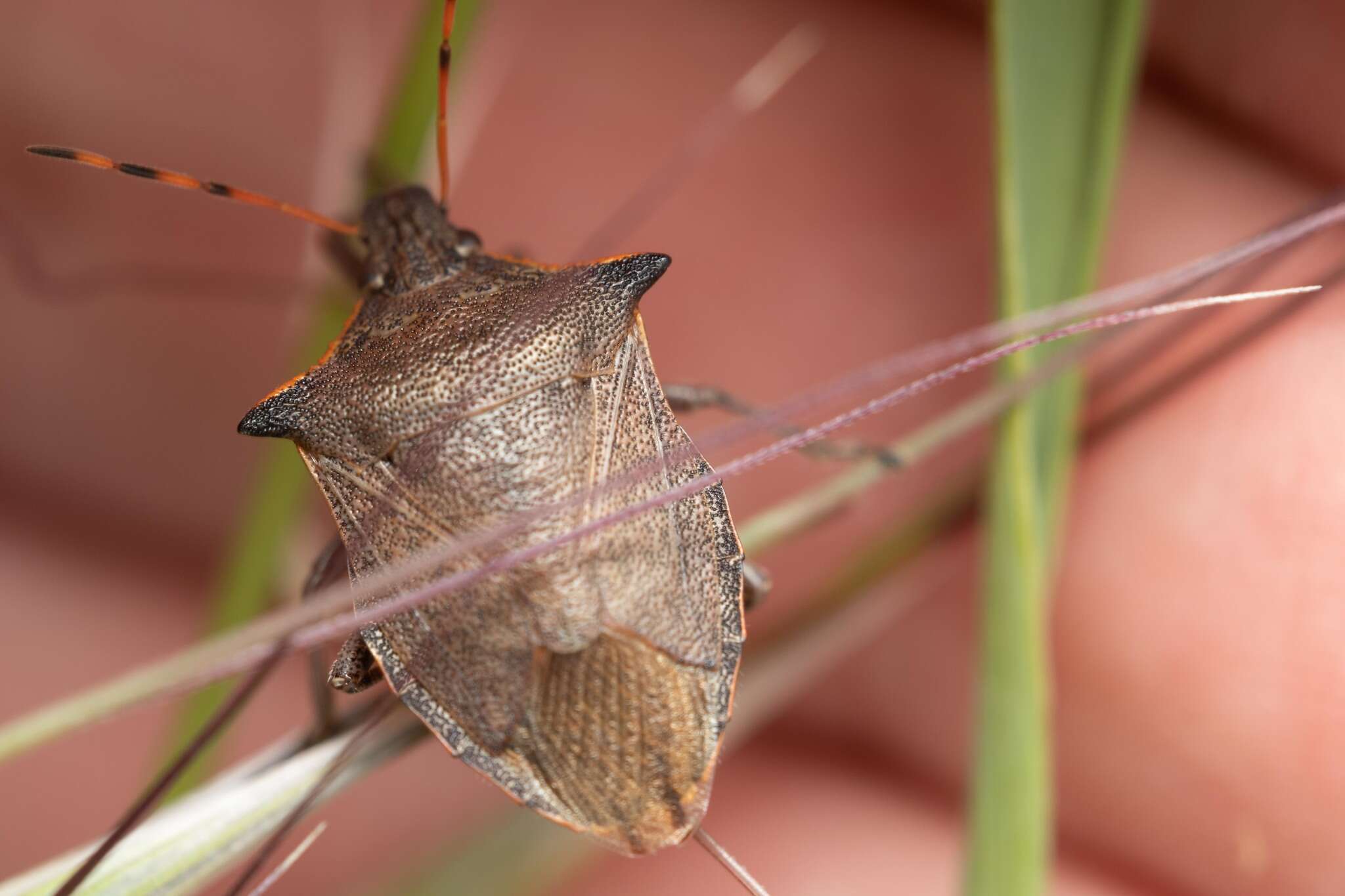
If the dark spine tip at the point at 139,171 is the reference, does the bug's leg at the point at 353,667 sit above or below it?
below

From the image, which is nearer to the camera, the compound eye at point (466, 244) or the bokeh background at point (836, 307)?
the compound eye at point (466, 244)

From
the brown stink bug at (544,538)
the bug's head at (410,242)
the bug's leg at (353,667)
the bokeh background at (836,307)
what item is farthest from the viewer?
the bokeh background at (836,307)

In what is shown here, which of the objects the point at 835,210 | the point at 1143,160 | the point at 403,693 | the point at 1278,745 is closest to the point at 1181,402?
the point at 1143,160

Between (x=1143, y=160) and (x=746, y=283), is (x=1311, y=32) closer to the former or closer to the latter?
(x=1143, y=160)

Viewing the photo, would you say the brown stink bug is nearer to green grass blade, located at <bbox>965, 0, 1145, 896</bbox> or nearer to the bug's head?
the bug's head

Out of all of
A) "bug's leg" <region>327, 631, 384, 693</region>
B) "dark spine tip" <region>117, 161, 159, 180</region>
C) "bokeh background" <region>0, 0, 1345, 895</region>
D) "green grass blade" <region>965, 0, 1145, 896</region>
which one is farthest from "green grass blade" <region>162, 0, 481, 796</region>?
"green grass blade" <region>965, 0, 1145, 896</region>

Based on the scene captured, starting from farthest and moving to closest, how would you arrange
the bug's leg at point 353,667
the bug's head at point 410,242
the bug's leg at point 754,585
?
1. the bug's head at point 410,242
2. the bug's leg at point 754,585
3. the bug's leg at point 353,667

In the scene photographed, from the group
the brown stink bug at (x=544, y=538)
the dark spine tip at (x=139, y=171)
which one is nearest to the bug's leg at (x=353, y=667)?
the brown stink bug at (x=544, y=538)

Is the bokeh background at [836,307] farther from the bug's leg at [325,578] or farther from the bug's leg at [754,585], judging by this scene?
the bug's leg at [325,578]
